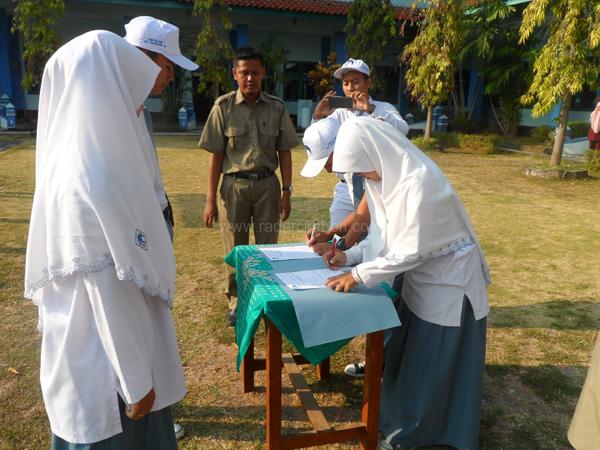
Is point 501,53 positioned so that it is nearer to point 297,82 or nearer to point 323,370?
point 297,82

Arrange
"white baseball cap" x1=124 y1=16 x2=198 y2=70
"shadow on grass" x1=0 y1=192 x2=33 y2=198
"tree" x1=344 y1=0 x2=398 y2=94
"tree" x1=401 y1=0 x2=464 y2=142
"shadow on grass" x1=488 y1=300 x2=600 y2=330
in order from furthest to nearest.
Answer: "tree" x1=344 y1=0 x2=398 y2=94 → "tree" x1=401 y1=0 x2=464 y2=142 → "shadow on grass" x1=0 y1=192 x2=33 y2=198 → "shadow on grass" x1=488 y1=300 x2=600 y2=330 → "white baseball cap" x1=124 y1=16 x2=198 y2=70

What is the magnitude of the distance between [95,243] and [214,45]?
14099 mm

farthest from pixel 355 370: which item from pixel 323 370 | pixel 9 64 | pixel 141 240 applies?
pixel 9 64

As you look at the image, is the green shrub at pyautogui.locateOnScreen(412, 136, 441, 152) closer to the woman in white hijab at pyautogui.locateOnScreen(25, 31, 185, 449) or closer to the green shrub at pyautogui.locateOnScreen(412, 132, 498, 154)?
the green shrub at pyautogui.locateOnScreen(412, 132, 498, 154)

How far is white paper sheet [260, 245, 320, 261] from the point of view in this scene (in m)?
2.45

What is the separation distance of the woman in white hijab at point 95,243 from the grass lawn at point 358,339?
1119mm

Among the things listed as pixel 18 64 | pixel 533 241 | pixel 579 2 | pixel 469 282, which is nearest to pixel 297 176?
pixel 533 241

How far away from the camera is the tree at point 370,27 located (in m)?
14.4

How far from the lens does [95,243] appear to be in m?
1.22

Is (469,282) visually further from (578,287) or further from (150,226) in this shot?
(578,287)

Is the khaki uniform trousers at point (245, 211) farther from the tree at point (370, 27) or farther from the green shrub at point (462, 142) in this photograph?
the tree at point (370, 27)

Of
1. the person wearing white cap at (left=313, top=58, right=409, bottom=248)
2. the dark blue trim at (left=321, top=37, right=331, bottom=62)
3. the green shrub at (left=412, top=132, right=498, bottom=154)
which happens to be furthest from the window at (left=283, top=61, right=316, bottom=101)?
the person wearing white cap at (left=313, top=58, right=409, bottom=248)

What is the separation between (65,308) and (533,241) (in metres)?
5.24

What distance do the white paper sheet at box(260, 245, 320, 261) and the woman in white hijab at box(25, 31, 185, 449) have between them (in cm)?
106
